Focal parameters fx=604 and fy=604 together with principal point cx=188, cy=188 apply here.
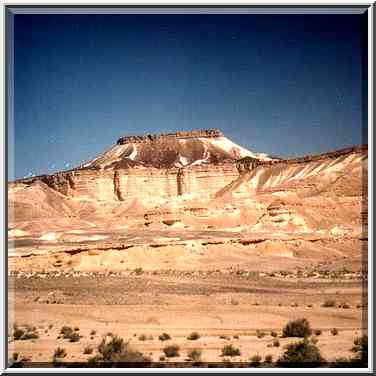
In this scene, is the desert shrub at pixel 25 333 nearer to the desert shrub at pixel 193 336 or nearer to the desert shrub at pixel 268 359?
the desert shrub at pixel 193 336

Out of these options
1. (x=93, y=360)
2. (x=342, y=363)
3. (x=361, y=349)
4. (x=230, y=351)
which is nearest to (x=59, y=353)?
(x=93, y=360)

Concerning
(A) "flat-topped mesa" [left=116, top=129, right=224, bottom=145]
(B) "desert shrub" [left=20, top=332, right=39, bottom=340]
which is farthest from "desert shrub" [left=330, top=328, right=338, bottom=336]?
(A) "flat-topped mesa" [left=116, top=129, right=224, bottom=145]

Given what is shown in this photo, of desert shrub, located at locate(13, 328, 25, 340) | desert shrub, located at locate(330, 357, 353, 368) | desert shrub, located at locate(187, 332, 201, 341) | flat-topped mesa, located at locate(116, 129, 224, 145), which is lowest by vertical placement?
desert shrub, located at locate(187, 332, 201, 341)

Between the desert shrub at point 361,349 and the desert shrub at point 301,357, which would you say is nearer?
the desert shrub at point 361,349

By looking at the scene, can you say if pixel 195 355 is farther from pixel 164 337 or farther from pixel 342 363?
pixel 342 363

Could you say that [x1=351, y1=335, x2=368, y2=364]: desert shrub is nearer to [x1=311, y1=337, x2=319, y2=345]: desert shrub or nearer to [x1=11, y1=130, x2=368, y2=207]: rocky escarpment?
[x1=311, y1=337, x2=319, y2=345]: desert shrub

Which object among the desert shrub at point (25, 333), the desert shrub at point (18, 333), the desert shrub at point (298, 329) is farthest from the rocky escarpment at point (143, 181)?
the desert shrub at point (298, 329)

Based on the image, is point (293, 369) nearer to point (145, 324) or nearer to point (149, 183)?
point (145, 324)
